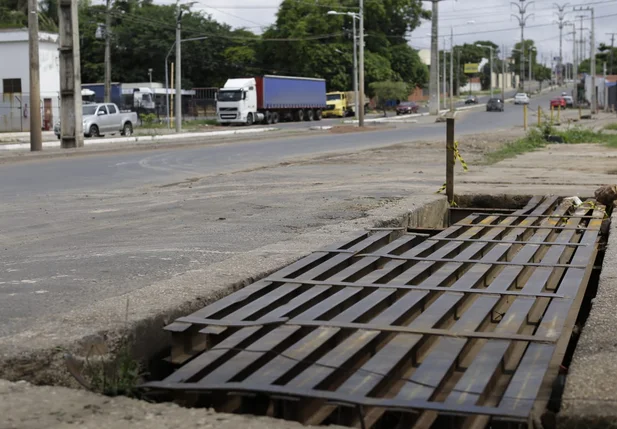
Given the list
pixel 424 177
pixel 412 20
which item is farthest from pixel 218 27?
pixel 424 177

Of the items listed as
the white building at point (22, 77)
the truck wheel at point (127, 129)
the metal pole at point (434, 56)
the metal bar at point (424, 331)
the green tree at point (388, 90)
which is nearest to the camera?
the metal bar at point (424, 331)

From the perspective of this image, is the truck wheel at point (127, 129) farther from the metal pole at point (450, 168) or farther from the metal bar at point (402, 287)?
the metal bar at point (402, 287)

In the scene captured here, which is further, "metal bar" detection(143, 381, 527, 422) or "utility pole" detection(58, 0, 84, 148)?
"utility pole" detection(58, 0, 84, 148)

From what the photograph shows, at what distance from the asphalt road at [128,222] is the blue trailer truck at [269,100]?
4018 centimetres

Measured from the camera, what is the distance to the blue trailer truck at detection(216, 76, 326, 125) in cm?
6131

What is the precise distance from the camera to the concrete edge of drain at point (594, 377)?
3707 millimetres

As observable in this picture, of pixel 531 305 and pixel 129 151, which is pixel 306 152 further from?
pixel 531 305

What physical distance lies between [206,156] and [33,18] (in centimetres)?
936

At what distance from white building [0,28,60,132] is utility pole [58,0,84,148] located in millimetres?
19338

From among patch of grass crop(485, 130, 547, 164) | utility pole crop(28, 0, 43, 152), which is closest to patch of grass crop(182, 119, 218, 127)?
utility pole crop(28, 0, 43, 152)

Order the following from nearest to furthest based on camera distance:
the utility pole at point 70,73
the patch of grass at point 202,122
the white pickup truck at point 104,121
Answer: the utility pole at point 70,73 < the white pickup truck at point 104,121 < the patch of grass at point 202,122

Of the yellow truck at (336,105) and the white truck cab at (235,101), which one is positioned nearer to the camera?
the white truck cab at (235,101)

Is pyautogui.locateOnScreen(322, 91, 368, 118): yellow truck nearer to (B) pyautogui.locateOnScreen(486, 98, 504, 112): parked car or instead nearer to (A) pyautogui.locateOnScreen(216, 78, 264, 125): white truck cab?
(B) pyautogui.locateOnScreen(486, 98, 504, 112): parked car

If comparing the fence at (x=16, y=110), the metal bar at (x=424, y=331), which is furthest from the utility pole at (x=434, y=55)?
the metal bar at (x=424, y=331)
